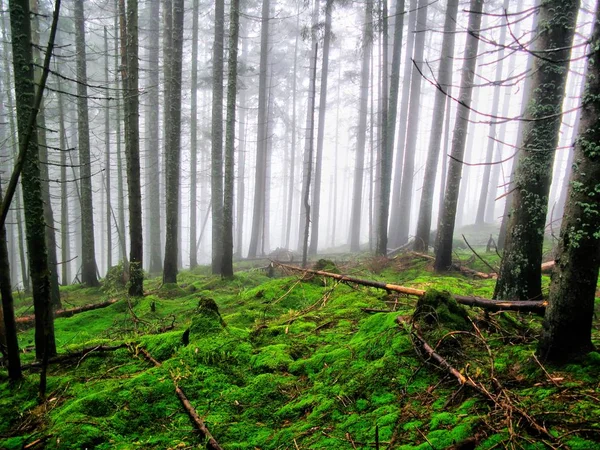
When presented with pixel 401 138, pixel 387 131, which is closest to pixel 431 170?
pixel 387 131

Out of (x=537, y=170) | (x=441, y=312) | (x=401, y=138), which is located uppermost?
(x=401, y=138)

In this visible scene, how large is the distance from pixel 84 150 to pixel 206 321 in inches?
405

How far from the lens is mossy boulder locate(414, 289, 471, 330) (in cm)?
338

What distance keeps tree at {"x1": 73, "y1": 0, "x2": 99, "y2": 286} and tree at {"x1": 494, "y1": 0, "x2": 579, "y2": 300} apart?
1161 cm

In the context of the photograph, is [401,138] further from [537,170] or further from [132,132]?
[537,170]

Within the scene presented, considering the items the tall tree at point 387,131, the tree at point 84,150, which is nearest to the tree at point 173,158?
the tree at point 84,150

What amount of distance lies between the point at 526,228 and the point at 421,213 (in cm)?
891

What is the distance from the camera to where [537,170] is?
15.5 feet

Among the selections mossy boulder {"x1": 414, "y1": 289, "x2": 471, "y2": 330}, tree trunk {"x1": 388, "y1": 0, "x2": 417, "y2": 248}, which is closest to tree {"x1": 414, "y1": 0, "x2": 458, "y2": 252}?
tree trunk {"x1": 388, "y1": 0, "x2": 417, "y2": 248}

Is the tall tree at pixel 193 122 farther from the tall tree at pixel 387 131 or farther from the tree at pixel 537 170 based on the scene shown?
the tree at pixel 537 170

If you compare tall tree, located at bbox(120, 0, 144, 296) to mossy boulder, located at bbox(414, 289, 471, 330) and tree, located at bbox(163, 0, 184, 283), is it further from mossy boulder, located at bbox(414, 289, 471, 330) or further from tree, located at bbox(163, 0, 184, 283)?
mossy boulder, located at bbox(414, 289, 471, 330)

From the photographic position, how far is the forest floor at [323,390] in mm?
2229

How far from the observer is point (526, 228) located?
4.68 m

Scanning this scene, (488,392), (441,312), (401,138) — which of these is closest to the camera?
(488,392)
